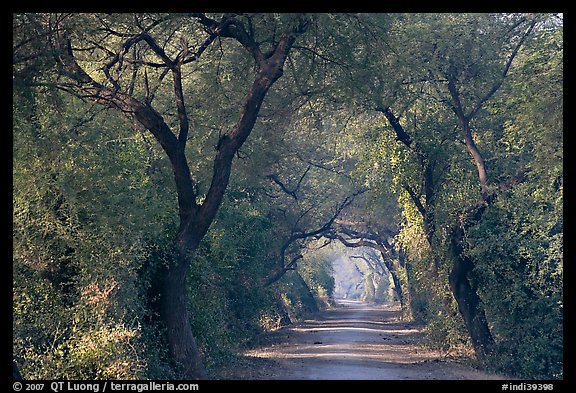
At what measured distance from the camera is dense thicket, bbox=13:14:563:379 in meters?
16.6

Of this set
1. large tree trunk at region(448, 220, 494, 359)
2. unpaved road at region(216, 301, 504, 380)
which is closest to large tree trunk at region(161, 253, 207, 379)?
unpaved road at region(216, 301, 504, 380)

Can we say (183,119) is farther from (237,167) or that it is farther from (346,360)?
(346,360)

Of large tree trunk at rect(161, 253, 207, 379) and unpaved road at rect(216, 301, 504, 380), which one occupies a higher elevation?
large tree trunk at rect(161, 253, 207, 379)

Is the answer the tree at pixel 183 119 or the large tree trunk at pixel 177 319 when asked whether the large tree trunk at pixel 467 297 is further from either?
the large tree trunk at pixel 177 319

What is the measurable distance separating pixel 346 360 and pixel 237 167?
7153 millimetres

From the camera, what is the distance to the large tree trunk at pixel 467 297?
24859 mm

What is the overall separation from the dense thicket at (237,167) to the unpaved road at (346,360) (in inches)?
44.0

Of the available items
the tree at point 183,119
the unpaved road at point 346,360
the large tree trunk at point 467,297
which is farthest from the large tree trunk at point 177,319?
the large tree trunk at point 467,297

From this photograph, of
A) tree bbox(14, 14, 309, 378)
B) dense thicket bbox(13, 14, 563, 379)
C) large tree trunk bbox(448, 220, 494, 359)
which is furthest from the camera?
large tree trunk bbox(448, 220, 494, 359)

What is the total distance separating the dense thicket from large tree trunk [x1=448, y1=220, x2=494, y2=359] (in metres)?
0.06

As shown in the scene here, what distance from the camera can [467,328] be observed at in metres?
25.9

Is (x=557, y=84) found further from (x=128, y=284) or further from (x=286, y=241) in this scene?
(x=286, y=241)

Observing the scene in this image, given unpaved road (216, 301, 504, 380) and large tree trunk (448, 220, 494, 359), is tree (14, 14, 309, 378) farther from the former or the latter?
large tree trunk (448, 220, 494, 359)

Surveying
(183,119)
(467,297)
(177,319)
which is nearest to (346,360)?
(467,297)
